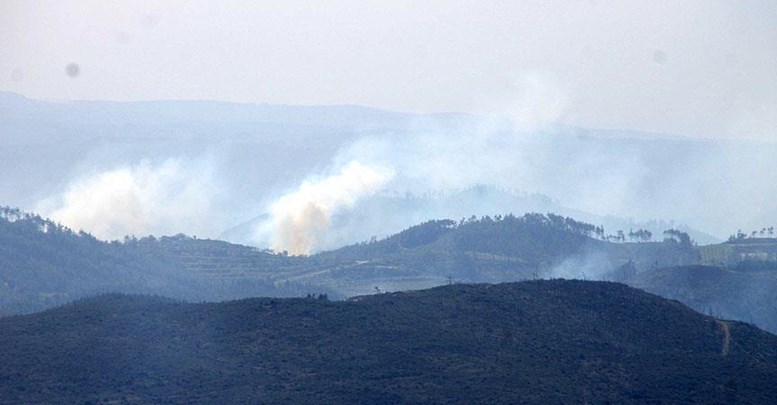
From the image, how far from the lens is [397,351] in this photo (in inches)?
3364

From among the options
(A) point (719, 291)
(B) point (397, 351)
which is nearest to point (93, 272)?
(A) point (719, 291)

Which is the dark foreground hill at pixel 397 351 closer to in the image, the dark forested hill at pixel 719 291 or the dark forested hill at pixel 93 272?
the dark forested hill at pixel 93 272

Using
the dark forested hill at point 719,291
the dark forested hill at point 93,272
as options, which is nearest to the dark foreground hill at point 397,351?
the dark forested hill at point 93,272

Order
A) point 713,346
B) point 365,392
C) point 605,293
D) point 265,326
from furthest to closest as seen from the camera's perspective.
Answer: point 605,293
point 713,346
point 265,326
point 365,392

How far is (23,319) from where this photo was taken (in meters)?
93.6

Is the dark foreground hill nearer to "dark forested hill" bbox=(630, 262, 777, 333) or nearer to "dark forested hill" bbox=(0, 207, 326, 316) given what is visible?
"dark forested hill" bbox=(0, 207, 326, 316)

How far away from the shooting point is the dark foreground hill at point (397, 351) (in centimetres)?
7806

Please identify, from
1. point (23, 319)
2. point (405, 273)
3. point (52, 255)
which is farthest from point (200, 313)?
point (405, 273)

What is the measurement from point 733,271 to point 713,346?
10043cm

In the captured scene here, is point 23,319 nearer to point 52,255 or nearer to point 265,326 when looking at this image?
point 265,326

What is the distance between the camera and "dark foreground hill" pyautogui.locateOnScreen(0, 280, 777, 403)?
7806 cm

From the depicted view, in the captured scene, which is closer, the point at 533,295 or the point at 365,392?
the point at 365,392

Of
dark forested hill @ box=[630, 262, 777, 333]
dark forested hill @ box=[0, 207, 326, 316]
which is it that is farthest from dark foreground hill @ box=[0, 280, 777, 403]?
dark forested hill @ box=[630, 262, 777, 333]

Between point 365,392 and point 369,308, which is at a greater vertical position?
point 369,308
